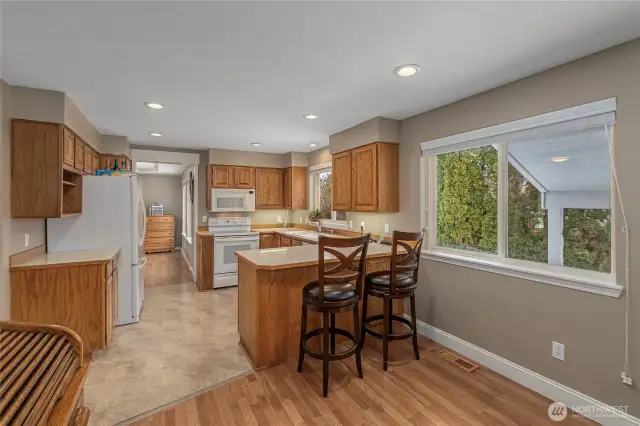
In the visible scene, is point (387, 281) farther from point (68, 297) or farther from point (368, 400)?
point (68, 297)

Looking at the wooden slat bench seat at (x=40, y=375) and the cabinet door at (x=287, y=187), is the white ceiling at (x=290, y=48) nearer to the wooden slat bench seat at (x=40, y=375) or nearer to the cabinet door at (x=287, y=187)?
the wooden slat bench seat at (x=40, y=375)

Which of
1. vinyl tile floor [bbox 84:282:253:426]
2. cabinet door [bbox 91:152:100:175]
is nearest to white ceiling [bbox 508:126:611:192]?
vinyl tile floor [bbox 84:282:253:426]

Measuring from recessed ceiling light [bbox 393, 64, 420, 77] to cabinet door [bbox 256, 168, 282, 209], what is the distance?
3862 mm

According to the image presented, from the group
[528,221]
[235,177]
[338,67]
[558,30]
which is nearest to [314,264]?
[338,67]

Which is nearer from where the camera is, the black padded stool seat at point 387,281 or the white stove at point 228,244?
the black padded stool seat at point 387,281

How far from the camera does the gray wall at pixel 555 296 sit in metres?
1.88

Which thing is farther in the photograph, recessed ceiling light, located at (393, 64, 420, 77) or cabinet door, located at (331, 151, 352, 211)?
cabinet door, located at (331, 151, 352, 211)

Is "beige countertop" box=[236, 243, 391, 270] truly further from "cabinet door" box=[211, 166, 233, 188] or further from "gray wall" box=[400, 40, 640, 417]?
"cabinet door" box=[211, 166, 233, 188]

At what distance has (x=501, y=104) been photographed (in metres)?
2.57

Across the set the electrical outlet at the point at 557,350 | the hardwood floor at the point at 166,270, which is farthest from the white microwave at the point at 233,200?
the electrical outlet at the point at 557,350

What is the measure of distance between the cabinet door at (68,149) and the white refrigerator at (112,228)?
0.32 metres

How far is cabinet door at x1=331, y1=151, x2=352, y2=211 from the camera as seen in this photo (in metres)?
3.98

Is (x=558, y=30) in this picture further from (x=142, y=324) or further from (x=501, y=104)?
(x=142, y=324)

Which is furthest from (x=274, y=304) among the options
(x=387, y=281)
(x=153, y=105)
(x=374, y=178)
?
(x=153, y=105)
